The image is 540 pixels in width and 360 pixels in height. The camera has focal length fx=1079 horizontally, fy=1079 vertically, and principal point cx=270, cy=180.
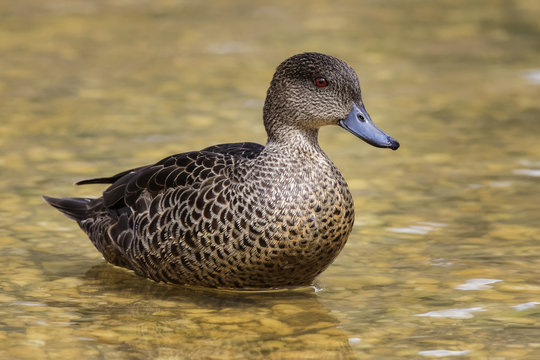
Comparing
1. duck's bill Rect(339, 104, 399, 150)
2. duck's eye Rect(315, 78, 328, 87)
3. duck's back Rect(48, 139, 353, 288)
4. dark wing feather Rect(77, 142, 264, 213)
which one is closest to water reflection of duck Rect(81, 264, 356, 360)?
duck's back Rect(48, 139, 353, 288)

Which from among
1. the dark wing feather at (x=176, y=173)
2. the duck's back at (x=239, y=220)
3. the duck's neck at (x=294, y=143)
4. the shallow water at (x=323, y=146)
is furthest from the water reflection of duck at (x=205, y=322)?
the duck's neck at (x=294, y=143)

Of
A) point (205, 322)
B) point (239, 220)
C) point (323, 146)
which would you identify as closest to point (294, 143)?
point (239, 220)

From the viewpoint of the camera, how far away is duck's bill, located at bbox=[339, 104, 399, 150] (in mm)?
6562

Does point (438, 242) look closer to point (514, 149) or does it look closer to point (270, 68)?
point (514, 149)

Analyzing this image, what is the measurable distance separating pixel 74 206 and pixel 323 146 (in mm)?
3113

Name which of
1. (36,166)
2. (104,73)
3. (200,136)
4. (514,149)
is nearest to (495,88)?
(514,149)

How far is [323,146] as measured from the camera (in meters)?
10.1

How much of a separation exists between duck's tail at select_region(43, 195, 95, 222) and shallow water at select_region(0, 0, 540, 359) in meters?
0.26

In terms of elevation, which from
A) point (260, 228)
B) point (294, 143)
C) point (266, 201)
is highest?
point (294, 143)

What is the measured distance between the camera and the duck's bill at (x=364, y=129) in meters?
6.56

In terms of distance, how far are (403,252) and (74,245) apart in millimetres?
2361

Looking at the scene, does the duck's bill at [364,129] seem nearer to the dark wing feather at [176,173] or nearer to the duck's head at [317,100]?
the duck's head at [317,100]

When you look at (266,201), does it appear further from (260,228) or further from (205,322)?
(205,322)

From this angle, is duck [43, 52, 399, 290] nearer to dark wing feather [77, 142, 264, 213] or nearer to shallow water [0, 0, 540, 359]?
dark wing feather [77, 142, 264, 213]
